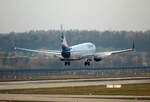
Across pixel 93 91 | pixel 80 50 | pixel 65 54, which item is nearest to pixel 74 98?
pixel 93 91

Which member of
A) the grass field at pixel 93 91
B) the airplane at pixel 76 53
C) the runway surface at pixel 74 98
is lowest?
the grass field at pixel 93 91

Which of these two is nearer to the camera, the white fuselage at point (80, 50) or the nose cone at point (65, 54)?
the nose cone at point (65, 54)

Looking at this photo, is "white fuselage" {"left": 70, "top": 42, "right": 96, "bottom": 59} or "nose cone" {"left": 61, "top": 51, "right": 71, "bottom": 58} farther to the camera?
"white fuselage" {"left": 70, "top": 42, "right": 96, "bottom": 59}

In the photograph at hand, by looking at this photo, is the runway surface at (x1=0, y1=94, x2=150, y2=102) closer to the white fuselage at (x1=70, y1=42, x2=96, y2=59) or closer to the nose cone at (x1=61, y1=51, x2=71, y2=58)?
the nose cone at (x1=61, y1=51, x2=71, y2=58)

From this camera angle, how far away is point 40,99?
65.0m

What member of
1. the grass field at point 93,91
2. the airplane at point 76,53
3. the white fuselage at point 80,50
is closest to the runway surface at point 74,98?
the grass field at point 93,91

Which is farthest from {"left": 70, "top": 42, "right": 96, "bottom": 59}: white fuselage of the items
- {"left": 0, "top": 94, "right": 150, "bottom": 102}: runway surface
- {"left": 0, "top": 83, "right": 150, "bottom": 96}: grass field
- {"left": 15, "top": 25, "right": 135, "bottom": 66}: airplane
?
{"left": 0, "top": 94, "right": 150, "bottom": 102}: runway surface

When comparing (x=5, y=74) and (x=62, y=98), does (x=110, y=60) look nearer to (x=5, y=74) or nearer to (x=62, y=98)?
(x=5, y=74)

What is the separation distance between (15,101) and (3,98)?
4.34m

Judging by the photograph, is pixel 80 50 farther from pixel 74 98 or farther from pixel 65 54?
pixel 74 98

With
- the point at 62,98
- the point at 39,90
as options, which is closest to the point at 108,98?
the point at 62,98

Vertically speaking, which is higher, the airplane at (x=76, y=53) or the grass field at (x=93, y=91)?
the airplane at (x=76, y=53)

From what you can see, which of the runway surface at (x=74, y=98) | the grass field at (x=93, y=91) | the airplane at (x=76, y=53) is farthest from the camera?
the airplane at (x=76, y=53)

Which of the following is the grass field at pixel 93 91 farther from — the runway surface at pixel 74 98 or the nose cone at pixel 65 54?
the nose cone at pixel 65 54
